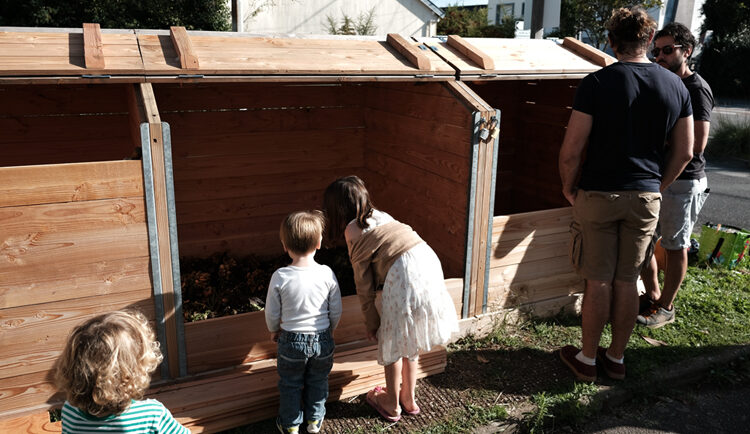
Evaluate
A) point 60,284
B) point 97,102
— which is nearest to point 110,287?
point 60,284

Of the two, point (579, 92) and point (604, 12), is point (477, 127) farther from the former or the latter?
point (604, 12)

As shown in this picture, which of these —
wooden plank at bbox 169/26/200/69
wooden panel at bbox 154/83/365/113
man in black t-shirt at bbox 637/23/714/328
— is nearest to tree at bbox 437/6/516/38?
wooden panel at bbox 154/83/365/113

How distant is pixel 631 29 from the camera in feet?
10.7

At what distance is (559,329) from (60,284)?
3.36 metres

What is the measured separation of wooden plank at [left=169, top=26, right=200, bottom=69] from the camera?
3.26m

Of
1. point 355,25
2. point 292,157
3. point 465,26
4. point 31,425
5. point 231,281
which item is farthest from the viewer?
point 465,26

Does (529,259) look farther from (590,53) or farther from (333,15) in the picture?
(333,15)

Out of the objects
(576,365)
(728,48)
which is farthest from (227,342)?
(728,48)

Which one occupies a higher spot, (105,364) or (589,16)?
(589,16)

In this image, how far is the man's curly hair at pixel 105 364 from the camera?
72.2 inches

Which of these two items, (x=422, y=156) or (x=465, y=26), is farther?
(x=465, y=26)

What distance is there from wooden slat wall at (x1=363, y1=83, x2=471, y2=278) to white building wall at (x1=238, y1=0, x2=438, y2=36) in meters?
17.4

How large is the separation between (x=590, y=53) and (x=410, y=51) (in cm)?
176

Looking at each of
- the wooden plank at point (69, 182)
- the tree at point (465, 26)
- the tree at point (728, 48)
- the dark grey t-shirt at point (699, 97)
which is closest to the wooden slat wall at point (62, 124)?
the wooden plank at point (69, 182)
